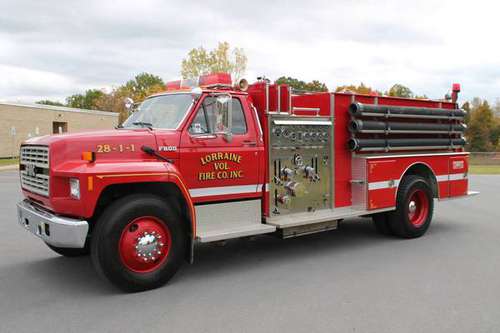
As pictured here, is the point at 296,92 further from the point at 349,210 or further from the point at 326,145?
the point at 349,210

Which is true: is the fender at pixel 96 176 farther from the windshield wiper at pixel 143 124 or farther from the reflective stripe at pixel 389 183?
the reflective stripe at pixel 389 183

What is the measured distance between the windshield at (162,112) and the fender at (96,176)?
760 millimetres

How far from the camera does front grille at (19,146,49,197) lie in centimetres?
529

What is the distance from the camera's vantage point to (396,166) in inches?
316

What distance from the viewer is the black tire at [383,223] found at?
828cm

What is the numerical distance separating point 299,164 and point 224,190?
1396mm

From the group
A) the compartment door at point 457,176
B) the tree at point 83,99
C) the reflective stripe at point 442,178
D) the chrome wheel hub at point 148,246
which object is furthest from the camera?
the tree at point 83,99

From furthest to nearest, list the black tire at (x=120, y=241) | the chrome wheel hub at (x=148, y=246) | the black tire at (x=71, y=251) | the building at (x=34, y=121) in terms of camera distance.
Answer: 1. the building at (x=34, y=121)
2. the black tire at (x=71, y=251)
3. the chrome wheel hub at (x=148, y=246)
4. the black tire at (x=120, y=241)

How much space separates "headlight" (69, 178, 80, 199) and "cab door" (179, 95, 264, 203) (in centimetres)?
123

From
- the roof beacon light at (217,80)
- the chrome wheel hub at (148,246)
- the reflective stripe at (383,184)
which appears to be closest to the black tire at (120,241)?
the chrome wheel hub at (148,246)

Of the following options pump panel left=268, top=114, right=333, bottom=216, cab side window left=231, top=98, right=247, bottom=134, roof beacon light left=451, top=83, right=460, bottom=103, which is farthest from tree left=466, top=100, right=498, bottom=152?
cab side window left=231, top=98, right=247, bottom=134

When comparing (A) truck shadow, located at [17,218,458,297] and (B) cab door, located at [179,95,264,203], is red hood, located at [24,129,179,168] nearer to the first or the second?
(B) cab door, located at [179,95,264,203]

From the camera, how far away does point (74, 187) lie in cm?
502

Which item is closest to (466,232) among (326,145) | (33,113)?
(326,145)
